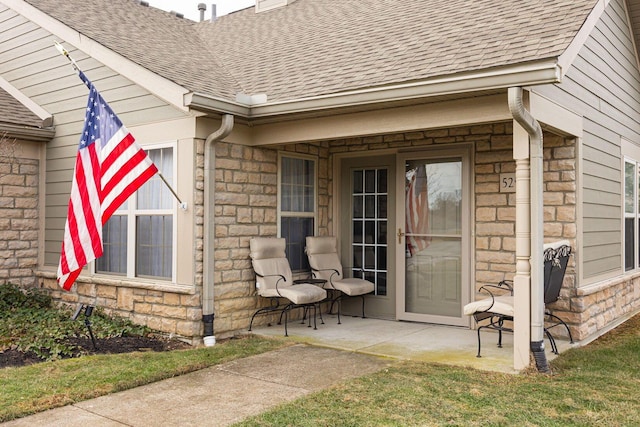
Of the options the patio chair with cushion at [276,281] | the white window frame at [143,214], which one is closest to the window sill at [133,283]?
the white window frame at [143,214]

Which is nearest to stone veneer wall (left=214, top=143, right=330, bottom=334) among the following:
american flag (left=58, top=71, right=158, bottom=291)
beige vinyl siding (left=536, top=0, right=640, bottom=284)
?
american flag (left=58, top=71, right=158, bottom=291)

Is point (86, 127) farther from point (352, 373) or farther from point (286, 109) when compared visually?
point (352, 373)

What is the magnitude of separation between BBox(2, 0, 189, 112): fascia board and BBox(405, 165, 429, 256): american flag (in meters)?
2.85

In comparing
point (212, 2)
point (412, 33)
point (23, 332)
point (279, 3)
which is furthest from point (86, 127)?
point (212, 2)

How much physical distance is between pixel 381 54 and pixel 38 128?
14.5ft

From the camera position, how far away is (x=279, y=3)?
1030 centimetres

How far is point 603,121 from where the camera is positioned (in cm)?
704

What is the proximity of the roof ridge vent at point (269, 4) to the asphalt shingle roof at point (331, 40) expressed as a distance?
322mm

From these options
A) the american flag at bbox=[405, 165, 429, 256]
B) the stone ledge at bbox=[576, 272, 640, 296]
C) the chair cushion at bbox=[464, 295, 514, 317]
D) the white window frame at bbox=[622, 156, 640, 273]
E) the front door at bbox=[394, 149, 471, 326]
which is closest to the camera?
the chair cushion at bbox=[464, 295, 514, 317]

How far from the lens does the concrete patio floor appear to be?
17.6 ft

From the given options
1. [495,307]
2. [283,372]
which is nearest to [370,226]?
[495,307]

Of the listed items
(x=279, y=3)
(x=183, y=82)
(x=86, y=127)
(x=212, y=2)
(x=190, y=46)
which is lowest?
(x=86, y=127)

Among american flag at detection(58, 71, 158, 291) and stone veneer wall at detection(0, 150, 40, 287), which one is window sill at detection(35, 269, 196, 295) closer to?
stone veneer wall at detection(0, 150, 40, 287)

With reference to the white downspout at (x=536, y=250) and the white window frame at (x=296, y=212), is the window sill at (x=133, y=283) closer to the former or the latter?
the white window frame at (x=296, y=212)
